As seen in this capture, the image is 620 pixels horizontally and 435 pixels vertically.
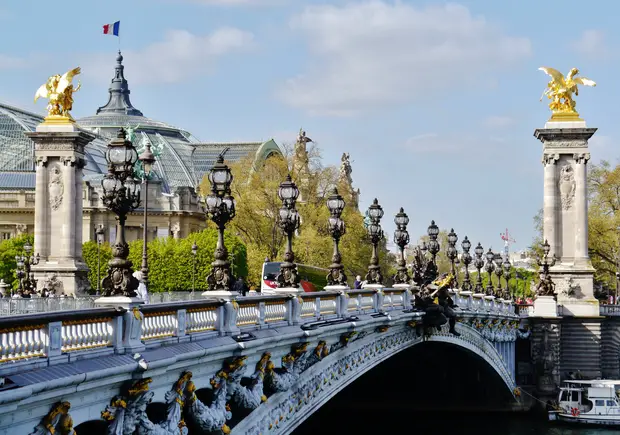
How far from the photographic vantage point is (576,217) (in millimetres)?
66188

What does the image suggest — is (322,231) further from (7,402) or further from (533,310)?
(7,402)

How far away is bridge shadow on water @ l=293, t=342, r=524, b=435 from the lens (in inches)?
2023

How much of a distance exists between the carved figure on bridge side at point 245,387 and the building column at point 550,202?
1859 inches

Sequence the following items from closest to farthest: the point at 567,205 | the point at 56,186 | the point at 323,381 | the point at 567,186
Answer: the point at 323,381 < the point at 56,186 < the point at 567,186 < the point at 567,205

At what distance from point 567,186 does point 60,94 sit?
2731 centimetres

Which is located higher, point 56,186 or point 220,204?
point 56,186

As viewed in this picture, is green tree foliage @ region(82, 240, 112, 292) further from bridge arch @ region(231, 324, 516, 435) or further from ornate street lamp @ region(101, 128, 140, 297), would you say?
ornate street lamp @ region(101, 128, 140, 297)

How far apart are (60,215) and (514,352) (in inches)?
939

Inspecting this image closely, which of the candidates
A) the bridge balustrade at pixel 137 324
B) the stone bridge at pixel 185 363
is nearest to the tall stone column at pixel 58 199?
the stone bridge at pixel 185 363

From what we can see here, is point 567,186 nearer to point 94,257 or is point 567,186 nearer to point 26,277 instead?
point 26,277

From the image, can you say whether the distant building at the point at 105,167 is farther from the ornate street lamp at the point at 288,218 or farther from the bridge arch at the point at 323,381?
the ornate street lamp at the point at 288,218

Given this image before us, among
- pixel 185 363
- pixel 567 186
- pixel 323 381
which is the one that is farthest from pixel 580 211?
pixel 185 363

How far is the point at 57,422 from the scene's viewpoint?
12680mm

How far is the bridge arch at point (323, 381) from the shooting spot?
2156 cm
